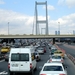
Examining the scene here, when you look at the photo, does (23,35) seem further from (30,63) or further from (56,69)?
(56,69)

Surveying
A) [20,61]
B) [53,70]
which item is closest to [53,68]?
[53,70]

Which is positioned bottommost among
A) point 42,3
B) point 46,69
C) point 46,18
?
point 46,69

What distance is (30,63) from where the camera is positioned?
748 inches

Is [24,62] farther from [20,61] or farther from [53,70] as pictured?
[53,70]

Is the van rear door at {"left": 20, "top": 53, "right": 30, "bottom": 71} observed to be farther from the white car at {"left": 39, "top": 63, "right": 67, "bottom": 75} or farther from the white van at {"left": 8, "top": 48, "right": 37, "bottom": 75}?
the white car at {"left": 39, "top": 63, "right": 67, "bottom": 75}

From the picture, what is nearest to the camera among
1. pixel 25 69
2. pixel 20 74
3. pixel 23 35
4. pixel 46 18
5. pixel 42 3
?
pixel 25 69

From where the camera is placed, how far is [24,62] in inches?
754

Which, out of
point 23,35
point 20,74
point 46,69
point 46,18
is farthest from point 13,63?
point 46,18

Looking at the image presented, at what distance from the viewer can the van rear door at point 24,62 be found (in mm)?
19000

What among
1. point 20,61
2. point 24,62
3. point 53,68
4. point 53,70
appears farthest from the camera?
point 20,61

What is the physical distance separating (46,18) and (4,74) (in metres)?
86.9

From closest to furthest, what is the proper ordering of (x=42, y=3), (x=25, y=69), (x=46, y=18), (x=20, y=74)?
(x=25, y=69) < (x=20, y=74) < (x=46, y=18) < (x=42, y=3)

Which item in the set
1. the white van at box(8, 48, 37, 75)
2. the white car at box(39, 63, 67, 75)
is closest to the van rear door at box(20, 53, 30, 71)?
the white van at box(8, 48, 37, 75)

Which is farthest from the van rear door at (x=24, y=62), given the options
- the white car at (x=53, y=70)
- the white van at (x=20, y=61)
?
the white car at (x=53, y=70)
